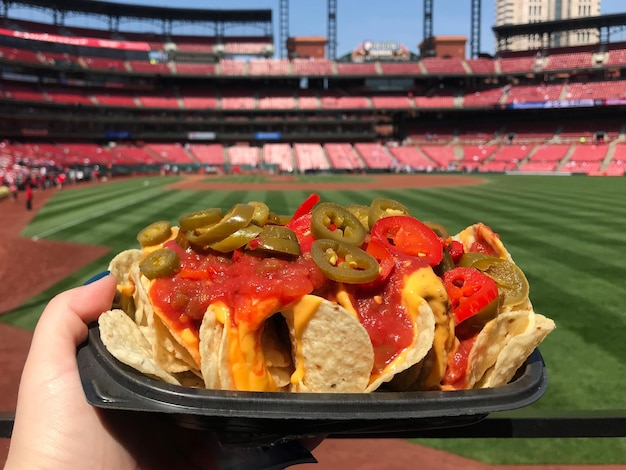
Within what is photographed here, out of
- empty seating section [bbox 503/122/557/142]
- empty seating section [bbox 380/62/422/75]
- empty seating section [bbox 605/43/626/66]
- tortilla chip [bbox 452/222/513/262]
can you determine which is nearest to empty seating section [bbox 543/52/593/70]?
empty seating section [bbox 605/43/626/66]

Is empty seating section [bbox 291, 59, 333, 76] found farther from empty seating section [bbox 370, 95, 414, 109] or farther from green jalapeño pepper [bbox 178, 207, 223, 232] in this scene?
green jalapeño pepper [bbox 178, 207, 223, 232]

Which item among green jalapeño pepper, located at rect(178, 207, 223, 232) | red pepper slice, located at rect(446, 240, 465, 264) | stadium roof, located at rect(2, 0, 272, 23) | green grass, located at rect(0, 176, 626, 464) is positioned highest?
stadium roof, located at rect(2, 0, 272, 23)

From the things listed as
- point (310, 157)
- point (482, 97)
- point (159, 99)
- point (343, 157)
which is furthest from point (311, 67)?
point (482, 97)

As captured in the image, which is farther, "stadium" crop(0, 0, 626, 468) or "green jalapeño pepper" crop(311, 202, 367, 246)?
"stadium" crop(0, 0, 626, 468)

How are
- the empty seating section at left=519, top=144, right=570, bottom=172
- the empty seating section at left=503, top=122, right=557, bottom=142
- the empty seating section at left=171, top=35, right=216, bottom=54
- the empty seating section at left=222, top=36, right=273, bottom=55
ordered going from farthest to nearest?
the empty seating section at left=222, top=36, right=273, bottom=55
the empty seating section at left=171, top=35, right=216, bottom=54
the empty seating section at left=503, top=122, right=557, bottom=142
the empty seating section at left=519, top=144, right=570, bottom=172

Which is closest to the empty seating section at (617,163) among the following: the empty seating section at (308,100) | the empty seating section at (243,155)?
the empty seating section at (308,100)

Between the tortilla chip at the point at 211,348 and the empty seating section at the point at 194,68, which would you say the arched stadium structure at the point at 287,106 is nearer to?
the empty seating section at the point at 194,68

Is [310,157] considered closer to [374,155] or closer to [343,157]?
[343,157]
